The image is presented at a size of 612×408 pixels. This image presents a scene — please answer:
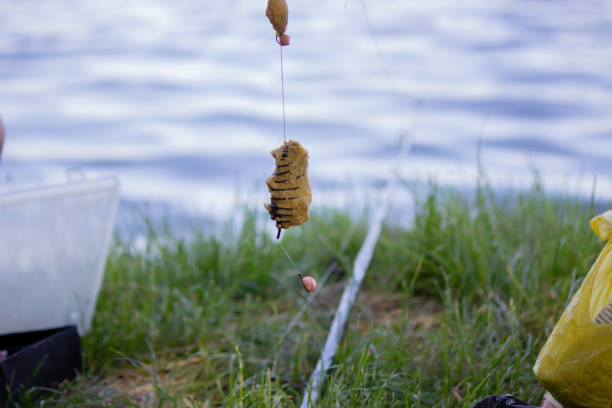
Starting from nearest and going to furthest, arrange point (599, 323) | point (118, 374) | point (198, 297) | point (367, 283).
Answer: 1. point (599, 323)
2. point (118, 374)
3. point (198, 297)
4. point (367, 283)

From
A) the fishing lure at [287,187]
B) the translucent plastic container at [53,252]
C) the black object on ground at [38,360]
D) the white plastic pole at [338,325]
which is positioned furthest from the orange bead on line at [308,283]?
the translucent plastic container at [53,252]

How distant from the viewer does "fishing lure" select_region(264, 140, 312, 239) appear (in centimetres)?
86

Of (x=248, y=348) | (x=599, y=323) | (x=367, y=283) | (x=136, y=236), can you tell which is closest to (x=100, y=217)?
(x=248, y=348)

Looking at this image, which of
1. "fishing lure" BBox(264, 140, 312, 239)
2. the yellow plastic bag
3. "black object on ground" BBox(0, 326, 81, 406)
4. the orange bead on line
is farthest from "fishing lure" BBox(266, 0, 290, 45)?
"black object on ground" BBox(0, 326, 81, 406)

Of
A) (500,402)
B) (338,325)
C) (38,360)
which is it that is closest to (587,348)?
(500,402)

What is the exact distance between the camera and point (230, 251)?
2.21 meters

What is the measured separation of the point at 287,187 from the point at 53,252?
99 cm

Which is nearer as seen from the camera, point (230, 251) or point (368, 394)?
point (368, 394)

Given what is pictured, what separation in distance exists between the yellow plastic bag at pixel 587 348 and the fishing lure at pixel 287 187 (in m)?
0.50

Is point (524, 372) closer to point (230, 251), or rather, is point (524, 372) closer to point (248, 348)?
point (248, 348)

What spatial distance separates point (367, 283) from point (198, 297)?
585 mm

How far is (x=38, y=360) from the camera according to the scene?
1.42 meters

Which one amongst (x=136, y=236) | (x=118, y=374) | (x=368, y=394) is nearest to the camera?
(x=368, y=394)

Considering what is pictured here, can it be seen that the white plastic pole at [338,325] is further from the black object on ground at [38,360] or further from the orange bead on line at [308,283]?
the black object on ground at [38,360]
